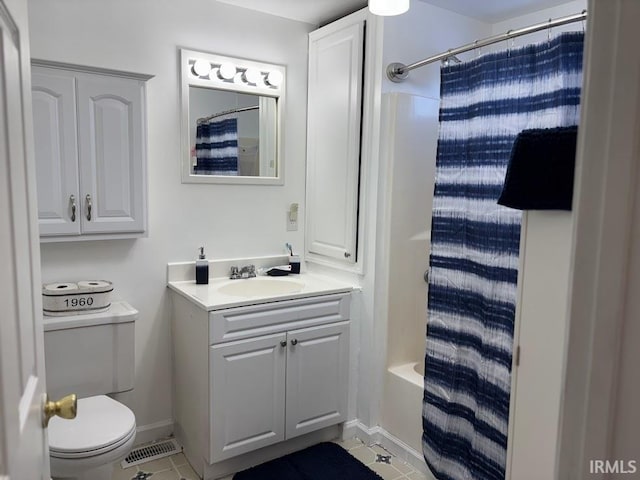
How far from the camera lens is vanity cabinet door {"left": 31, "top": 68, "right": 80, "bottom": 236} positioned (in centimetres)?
208

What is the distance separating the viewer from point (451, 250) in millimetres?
2281

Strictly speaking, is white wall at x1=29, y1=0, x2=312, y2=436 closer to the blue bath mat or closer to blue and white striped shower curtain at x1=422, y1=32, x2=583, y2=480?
the blue bath mat

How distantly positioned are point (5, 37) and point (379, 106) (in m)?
2.01

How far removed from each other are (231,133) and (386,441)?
6.36ft

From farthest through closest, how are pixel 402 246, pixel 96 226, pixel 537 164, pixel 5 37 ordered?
pixel 402 246
pixel 96 226
pixel 537 164
pixel 5 37

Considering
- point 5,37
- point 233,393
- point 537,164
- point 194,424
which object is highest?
point 5,37

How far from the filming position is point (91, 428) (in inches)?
76.7

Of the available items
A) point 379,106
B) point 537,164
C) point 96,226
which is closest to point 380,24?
point 379,106

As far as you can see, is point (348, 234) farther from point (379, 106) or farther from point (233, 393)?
point (233, 393)

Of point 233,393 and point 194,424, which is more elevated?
point 233,393

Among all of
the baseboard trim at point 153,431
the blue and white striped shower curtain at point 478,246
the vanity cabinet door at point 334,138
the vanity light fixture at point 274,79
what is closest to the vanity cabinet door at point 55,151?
the vanity light fixture at point 274,79

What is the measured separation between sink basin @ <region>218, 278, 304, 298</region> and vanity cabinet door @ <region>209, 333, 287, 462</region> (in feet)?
1.21

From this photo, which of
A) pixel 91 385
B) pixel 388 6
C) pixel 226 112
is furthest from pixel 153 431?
pixel 388 6

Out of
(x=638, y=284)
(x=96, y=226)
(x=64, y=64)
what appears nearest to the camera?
(x=638, y=284)
